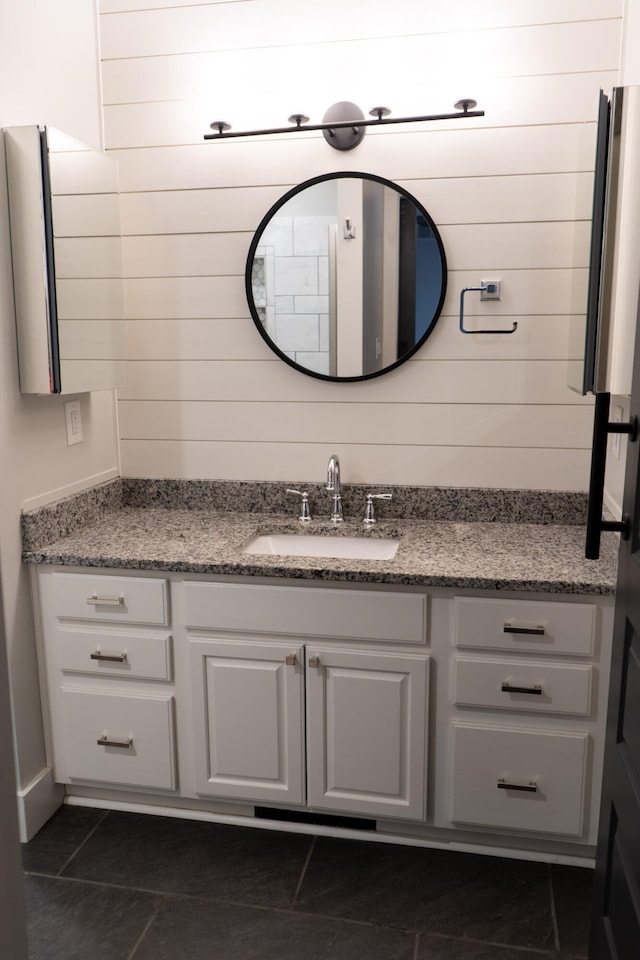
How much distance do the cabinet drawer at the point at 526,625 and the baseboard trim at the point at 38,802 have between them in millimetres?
1263

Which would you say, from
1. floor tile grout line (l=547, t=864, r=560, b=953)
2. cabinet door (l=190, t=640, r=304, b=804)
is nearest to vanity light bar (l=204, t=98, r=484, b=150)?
cabinet door (l=190, t=640, r=304, b=804)

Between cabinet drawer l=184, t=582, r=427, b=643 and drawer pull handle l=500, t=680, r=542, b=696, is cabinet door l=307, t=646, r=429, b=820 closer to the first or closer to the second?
cabinet drawer l=184, t=582, r=427, b=643

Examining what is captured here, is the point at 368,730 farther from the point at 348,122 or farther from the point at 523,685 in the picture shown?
the point at 348,122

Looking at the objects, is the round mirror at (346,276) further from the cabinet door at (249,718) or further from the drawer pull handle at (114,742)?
the drawer pull handle at (114,742)

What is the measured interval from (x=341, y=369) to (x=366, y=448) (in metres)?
0.26

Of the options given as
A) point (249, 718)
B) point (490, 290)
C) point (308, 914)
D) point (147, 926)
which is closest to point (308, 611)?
point (249, 718)

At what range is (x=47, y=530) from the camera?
2.24 metres

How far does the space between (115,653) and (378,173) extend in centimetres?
160

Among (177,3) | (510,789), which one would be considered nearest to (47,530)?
(510,789)

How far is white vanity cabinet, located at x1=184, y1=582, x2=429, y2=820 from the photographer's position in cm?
204

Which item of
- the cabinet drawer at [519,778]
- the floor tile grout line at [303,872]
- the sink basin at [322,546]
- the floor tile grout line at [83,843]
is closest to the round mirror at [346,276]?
the sink basin at [322,546]

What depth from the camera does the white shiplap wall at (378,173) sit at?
7.35 ft

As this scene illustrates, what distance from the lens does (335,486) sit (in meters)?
2.45

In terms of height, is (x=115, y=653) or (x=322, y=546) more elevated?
(x=322, y=546)
